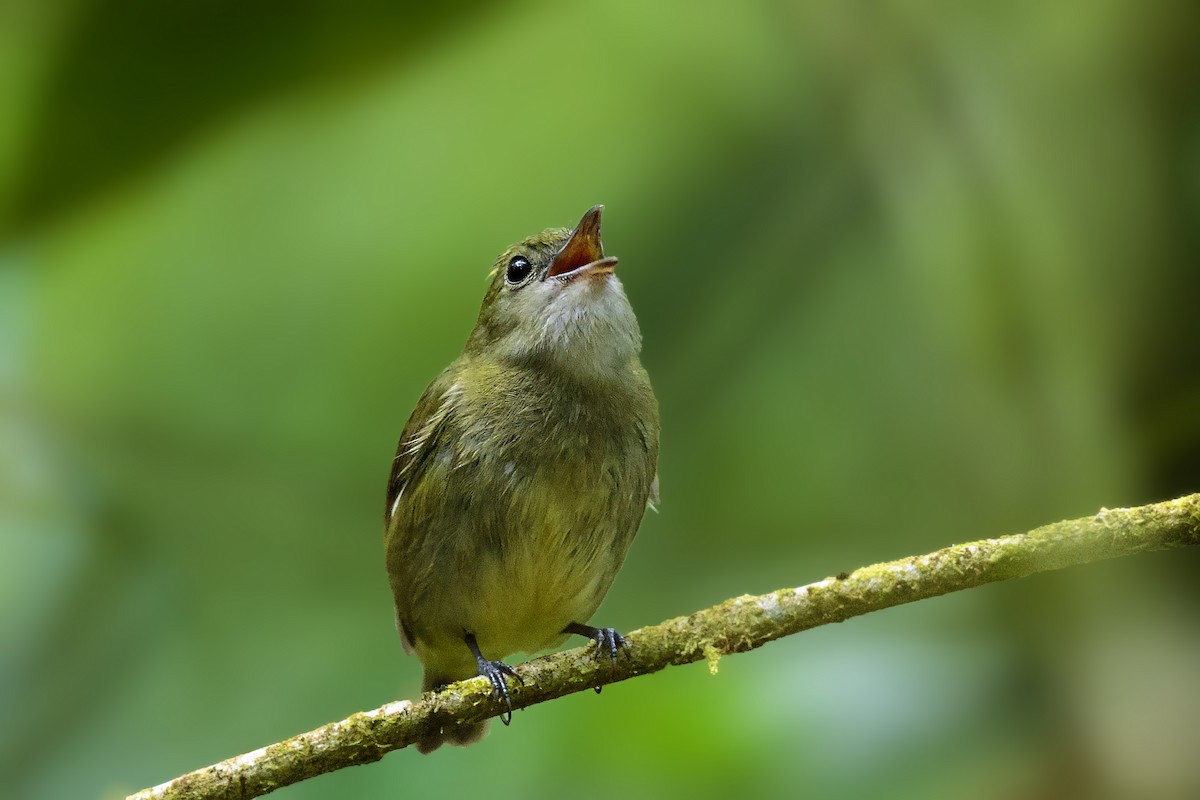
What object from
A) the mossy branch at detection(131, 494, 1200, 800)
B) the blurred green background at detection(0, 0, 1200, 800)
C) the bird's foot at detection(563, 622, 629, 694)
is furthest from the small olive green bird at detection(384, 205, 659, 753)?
the blurred green background at detection(0, 0, 1200, 800)

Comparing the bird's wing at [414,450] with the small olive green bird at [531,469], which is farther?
the bird's wing at [414,450]

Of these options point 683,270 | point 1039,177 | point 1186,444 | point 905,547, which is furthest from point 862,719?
point 1039,177

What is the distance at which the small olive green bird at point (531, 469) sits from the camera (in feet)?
9.36

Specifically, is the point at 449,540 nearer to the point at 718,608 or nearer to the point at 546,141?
the point at 718,608

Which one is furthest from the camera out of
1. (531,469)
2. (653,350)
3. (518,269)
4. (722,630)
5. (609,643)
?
(653,350)

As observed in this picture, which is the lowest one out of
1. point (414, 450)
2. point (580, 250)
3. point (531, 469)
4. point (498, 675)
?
point (498, 675)

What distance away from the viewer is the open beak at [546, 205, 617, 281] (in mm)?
3043

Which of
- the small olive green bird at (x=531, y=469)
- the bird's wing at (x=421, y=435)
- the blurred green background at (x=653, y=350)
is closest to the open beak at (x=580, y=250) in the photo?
the small olive green bird at (x=531, y=469)

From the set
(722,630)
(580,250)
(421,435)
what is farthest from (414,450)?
(722,630)

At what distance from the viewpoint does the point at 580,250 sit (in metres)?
3.10

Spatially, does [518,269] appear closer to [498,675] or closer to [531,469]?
[531,469]

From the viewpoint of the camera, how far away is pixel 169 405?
4.11m

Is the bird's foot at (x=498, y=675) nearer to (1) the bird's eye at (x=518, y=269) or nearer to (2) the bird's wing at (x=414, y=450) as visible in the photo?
(2) the bird's wing at (x=414, y=450)

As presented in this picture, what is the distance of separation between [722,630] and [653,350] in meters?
1.88
